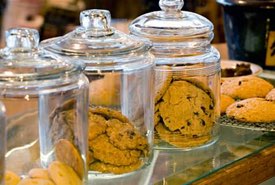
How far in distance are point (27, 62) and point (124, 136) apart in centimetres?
21

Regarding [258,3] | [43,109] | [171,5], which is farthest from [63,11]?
[43,109]

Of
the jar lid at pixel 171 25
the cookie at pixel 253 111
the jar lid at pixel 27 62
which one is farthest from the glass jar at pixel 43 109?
the cookie at pixel 253 111

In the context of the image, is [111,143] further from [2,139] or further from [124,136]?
[2,139]

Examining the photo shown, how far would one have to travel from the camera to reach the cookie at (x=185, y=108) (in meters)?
1.07

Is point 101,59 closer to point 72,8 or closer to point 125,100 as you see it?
point 125,100

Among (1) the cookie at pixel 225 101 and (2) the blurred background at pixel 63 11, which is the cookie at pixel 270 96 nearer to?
(1) the cookie at pixel 225 101

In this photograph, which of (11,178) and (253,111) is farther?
(253,111)

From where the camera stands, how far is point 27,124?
3.12ft

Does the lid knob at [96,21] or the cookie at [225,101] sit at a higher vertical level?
the lid knob at [96,21]

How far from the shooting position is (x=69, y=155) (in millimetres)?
860

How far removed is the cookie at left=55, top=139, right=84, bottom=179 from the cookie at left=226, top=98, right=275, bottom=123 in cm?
41

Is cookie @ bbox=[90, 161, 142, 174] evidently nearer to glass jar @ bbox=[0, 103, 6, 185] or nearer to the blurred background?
glass jar @ bbox=[0, 103, 6, 185]

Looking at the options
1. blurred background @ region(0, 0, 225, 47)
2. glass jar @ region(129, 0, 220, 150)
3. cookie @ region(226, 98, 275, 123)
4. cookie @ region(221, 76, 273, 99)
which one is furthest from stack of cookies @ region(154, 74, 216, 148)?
blurred background @ region(0, 0, 225, 47)

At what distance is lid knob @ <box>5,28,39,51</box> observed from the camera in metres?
0.81
